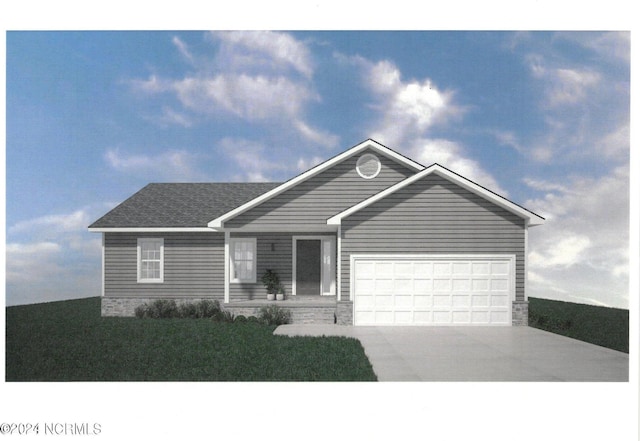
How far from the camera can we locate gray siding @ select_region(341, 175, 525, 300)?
702 inches

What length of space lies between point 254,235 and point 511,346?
10.7 metres

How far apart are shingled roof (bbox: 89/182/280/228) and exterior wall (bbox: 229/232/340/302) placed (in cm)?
205

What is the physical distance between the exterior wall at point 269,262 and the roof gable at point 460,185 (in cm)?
427

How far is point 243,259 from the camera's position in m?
22.0

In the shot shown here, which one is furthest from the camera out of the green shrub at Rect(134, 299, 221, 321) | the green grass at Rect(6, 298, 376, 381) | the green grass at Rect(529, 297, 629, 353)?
the green shrub at Rect(134, 299, 221, 321)

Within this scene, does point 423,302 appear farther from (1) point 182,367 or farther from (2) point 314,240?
(1) point 182,367

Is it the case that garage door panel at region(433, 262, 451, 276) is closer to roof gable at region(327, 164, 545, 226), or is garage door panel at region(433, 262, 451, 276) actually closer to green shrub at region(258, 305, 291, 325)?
roof gable at region(327, 164, 545, 226)

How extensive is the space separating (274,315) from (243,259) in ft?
12.2

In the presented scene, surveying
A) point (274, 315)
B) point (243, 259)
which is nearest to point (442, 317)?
point (274, 315)

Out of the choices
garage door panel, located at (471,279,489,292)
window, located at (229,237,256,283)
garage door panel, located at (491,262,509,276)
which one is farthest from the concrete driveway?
window, located at (229,237,256,283)

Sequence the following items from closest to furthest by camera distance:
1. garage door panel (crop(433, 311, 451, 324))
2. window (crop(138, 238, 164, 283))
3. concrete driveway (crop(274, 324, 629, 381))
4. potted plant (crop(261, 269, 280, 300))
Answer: concrete driveway (crop(274, 324, 629, 381)), garage door panel (crop(433, 311, 451, 324)), potted plant (crop(261, 269, 280, 300)), window (crop(138, 238, 164, 283))

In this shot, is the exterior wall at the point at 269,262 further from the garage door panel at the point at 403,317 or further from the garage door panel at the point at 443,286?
the garage door panel at the point at 443,286

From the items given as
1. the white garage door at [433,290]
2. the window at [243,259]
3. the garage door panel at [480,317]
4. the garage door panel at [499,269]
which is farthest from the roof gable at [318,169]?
the garage door panel at [480,317]
